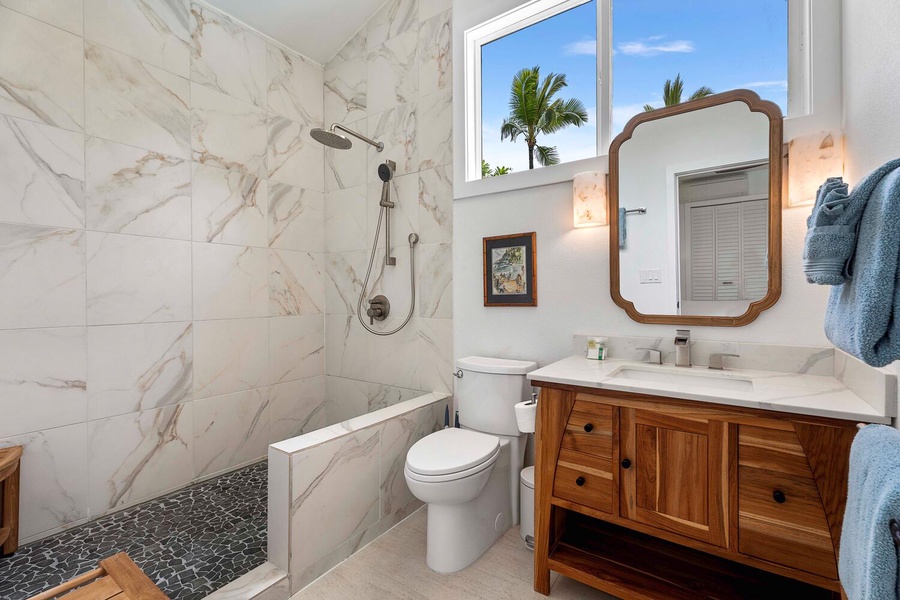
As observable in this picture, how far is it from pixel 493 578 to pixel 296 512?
2.78 feet

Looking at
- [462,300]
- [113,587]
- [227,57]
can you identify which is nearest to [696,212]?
[462,300]

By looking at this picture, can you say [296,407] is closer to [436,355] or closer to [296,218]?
Answer: [436,355]

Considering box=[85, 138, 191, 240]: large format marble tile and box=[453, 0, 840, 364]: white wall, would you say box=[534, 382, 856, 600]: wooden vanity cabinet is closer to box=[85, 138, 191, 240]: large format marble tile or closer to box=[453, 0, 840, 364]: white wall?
box=[453, 0, 840, 364]: white wall

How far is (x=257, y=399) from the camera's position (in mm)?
2730

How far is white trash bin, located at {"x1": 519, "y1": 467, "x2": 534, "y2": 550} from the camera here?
6.27 ft

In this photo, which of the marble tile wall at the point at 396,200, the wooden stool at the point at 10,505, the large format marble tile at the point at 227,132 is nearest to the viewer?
the wooden stool at the point at 10,505

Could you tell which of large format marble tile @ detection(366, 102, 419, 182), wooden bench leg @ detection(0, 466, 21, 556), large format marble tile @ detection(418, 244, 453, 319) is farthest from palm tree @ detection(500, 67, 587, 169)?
wooden bench leg @ detection(0, 466, 21, 556)

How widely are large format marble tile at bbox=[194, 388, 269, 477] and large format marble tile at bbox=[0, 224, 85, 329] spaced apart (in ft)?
2.68

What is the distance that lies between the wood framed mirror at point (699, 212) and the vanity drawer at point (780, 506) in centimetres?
61

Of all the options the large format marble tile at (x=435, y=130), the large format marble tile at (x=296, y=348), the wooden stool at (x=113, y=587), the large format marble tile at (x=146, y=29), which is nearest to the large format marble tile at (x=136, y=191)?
the large format marble tile at (x=146, y=29)

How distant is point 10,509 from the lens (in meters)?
1.74

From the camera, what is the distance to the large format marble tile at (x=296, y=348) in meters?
2.83

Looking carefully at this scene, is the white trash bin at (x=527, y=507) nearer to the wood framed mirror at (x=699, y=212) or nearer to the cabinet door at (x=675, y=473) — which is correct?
the cabinet door at (x=675, y=473)

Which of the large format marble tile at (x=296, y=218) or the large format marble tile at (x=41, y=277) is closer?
the large format marble tile at (x=41, y=277)
